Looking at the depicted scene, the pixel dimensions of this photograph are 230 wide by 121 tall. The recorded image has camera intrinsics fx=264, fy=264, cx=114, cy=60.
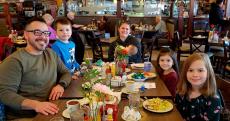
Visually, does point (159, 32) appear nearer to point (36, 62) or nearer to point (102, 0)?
point (102, 0)

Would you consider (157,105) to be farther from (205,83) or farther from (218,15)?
(218,15)

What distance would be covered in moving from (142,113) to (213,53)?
431 centimetres

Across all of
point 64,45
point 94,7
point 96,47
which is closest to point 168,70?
point 64,45

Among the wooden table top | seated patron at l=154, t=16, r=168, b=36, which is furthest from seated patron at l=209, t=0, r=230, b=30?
the wooden table top

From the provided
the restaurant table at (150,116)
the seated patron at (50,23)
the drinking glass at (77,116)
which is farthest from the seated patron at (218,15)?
the drinking glass at (77,116)

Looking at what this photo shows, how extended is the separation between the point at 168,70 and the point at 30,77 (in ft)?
4.87

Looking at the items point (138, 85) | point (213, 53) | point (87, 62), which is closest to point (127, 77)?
point (138, 85)

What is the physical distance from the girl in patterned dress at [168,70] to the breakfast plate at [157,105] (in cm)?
83

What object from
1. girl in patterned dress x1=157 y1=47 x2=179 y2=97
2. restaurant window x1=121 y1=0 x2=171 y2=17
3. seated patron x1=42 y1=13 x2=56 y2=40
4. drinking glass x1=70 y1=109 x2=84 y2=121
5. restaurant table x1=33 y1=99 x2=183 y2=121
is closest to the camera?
drinking glass x1=70 y1=109 x2=84 y2=121

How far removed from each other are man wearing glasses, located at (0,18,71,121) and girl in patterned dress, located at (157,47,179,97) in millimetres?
1060

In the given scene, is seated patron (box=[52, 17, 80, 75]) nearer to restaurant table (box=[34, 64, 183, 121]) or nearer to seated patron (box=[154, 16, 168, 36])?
restaurant table (box=[34, 64, 183, 121])

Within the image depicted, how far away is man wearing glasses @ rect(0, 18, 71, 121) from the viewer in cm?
203

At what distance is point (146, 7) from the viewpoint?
29.8 ft

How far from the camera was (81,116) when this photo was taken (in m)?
1.59
